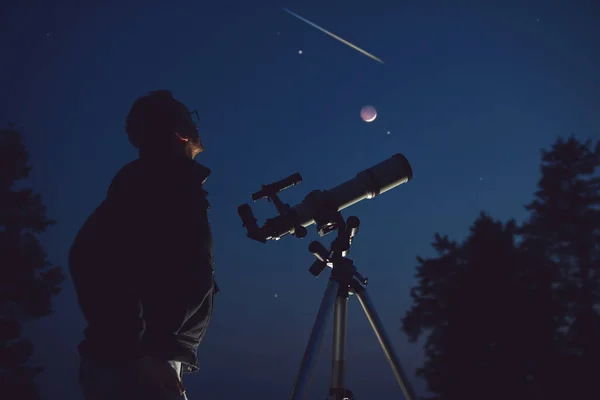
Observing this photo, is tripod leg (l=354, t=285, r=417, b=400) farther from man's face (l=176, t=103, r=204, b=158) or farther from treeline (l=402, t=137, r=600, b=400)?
treeline (l=402, t=137, r=600, b=400)

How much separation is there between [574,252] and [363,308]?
1714cm

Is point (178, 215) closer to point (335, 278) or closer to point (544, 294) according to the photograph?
point (335, 278)

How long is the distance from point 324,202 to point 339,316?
1115 mm

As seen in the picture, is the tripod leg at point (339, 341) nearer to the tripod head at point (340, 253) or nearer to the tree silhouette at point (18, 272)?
the tripod head at point (340, 253)

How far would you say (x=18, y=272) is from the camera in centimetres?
1636

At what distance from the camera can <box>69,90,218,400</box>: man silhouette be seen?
1615 millimetres

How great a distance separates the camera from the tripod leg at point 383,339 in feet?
9.15

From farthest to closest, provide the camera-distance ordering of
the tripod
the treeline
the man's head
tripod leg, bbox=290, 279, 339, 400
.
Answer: the treeline → the tripod → tripod leg, bbox=290, 279, 339, 400 → the man's head

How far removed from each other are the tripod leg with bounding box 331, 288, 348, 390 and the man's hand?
1627 mm

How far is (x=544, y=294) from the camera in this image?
12.4 meters

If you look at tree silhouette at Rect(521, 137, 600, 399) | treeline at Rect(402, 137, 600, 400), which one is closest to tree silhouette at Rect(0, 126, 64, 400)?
treeline at Rect(402, 137, 600, 400)

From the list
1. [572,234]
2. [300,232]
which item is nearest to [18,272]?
[300,232]

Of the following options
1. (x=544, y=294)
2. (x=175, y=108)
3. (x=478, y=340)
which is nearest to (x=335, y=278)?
(x=175, y=108)

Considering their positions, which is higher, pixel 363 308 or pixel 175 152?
pixel 175 152
